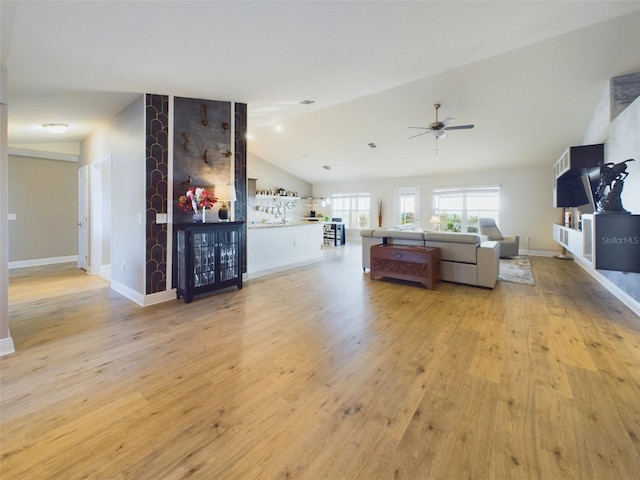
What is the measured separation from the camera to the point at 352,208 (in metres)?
11.4

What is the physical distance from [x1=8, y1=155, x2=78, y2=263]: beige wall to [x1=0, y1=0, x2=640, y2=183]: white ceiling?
2.59 feet

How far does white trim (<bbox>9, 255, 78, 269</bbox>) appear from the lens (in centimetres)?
587

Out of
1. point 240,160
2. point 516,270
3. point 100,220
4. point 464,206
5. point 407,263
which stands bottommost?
point 516,270

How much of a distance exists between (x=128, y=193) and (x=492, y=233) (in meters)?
7.90

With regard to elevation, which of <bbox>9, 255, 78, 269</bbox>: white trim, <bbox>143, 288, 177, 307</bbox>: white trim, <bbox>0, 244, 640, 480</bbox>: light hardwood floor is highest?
<bbox>9, 255, 78, 269</bbox>: white trim

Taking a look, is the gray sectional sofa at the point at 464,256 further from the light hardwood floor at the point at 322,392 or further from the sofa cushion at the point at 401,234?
the light hardwood floor at the point at 322,392

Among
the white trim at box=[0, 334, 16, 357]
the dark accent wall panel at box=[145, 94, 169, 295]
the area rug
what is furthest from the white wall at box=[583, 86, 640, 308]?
the white trim at box=[0, 334, 16, 357]

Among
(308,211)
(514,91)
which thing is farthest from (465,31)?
(308,211)

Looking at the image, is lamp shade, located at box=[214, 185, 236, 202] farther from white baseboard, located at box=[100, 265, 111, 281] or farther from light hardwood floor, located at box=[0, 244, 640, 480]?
white baseboard, located at box=[100, 265, 111, 281]

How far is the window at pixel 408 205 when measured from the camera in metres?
9.78

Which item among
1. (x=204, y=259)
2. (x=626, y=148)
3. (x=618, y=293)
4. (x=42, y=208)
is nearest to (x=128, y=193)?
(x=204, y=259)

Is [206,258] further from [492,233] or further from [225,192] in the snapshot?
[492,233]

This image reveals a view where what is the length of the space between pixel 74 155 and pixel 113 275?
→ 339cm

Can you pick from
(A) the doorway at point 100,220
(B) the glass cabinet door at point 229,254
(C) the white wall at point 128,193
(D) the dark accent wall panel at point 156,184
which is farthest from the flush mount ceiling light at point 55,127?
(B) the glass cabinet door at point 229,254
